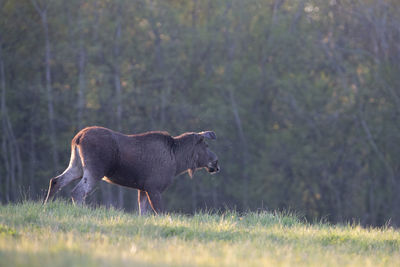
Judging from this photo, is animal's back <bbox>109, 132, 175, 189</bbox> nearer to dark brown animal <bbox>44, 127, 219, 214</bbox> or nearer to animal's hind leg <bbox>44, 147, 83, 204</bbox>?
dark brown animal <bbox>44, 127, 219, 214</bbox>

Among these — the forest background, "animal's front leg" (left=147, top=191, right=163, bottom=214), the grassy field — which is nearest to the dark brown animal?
"animal's front leg" (left=147, top=191, right=163, bottom=214)

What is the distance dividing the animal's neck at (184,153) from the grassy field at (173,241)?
2.35 metres

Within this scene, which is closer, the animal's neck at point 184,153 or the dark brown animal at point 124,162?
the dark brown animal at point 124,162

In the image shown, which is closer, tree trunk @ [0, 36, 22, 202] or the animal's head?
the animal's head

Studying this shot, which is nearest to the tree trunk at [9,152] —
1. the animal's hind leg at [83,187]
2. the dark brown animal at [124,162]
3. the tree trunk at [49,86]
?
the tree trunk at [49,86]

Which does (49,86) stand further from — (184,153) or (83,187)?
(83,187)

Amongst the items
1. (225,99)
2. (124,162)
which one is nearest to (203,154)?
(124,162)

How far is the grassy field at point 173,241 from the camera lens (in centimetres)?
631

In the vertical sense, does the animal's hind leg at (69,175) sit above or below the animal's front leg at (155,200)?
above

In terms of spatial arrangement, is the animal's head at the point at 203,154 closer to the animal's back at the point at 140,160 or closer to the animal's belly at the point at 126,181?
the animal's back at the point at 140,160

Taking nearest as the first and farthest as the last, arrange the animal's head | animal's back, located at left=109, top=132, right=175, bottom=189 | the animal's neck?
animal's back, located at left=109, top=132, right=175, bottom=189 → the animal's neck → the animal's head

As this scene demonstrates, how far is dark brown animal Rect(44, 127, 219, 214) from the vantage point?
1109cm

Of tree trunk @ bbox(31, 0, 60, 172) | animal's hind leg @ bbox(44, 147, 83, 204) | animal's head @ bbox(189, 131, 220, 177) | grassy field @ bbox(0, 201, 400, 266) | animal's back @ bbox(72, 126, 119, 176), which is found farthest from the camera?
tree trunk @ bbox(31, 0, 60, 172)

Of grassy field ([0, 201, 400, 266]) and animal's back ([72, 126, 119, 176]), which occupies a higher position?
animal's back ([72, 126, 119, 176])
